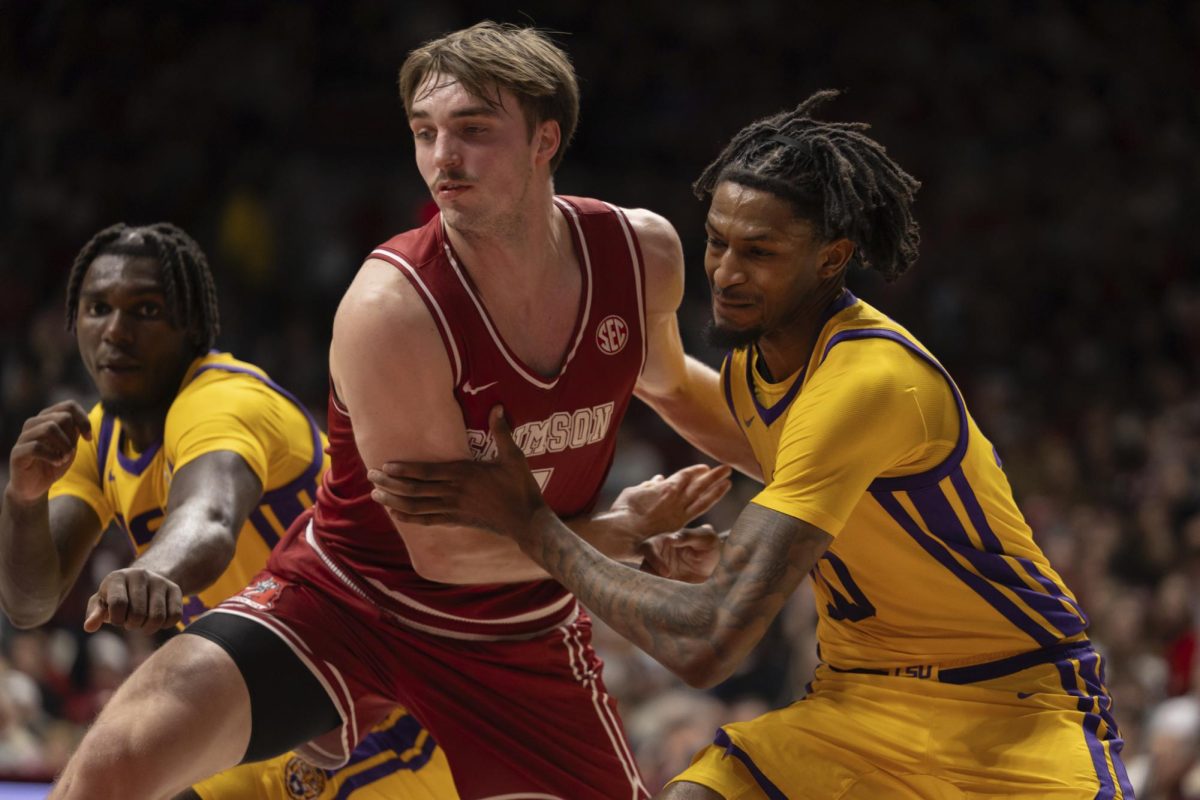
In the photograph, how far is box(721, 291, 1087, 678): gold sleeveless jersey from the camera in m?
3.04

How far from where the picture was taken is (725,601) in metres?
2.99

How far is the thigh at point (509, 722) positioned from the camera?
370 centimetres

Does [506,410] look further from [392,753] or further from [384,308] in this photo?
[392,753]

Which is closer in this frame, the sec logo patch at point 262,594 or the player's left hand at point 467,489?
the player's left hand at point 467,489

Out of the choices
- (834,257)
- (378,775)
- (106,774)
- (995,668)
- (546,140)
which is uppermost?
(546,140)

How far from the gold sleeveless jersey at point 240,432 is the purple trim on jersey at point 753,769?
155cm

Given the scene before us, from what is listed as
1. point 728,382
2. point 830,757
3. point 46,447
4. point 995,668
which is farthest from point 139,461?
point 995,668

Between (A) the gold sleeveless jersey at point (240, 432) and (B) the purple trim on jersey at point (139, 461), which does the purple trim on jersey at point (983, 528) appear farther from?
(B) the purple trim on jersey at point (139, 461)

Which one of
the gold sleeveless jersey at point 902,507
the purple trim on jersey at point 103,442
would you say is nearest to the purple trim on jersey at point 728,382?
the gold sleeveless jersey at point 902,507

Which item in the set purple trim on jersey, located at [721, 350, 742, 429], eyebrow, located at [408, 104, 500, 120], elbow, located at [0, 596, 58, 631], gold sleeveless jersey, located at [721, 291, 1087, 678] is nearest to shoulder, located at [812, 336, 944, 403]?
gold sleeveless jersey, located at [721, 291, 1087, 678]

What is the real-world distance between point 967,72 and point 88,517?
11396 mm

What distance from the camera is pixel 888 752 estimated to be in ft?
10.6

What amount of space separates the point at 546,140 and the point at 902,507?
1269mm

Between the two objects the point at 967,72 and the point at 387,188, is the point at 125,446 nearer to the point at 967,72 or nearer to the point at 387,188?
the point at 387,188
